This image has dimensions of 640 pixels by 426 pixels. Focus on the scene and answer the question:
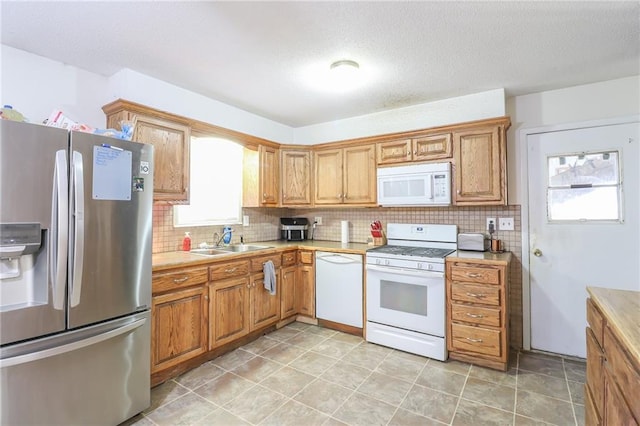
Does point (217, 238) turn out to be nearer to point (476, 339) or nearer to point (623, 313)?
point (476, 339)

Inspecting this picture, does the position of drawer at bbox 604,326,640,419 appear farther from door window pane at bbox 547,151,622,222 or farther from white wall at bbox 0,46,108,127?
white wall at bbox 0,46,108,127

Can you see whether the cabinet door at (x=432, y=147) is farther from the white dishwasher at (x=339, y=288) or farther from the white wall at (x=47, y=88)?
the white wall at (x=47, y=88)

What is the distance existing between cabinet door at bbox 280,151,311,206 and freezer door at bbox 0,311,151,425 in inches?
86.1

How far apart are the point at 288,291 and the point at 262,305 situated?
16.4 inches

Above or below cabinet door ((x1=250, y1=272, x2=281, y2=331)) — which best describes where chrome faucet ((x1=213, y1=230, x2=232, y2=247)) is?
above

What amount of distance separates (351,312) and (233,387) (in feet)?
4.54

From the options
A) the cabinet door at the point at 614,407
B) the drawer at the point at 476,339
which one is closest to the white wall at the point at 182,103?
the drawer at the point at 476,339

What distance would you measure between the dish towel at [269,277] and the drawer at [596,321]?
2.44 m

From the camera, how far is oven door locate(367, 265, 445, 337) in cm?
266

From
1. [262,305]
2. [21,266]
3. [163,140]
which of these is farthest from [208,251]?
[21,266]

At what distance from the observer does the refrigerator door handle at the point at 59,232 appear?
1552mm

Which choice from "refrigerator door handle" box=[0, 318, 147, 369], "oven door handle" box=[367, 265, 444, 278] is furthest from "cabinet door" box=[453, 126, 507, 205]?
"refrigerator door handle" box=[0, 318, 147, 369]

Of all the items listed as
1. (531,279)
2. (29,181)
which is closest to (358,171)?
(531,279)

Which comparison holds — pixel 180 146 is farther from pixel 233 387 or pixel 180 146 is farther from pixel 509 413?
pixel 509 413
